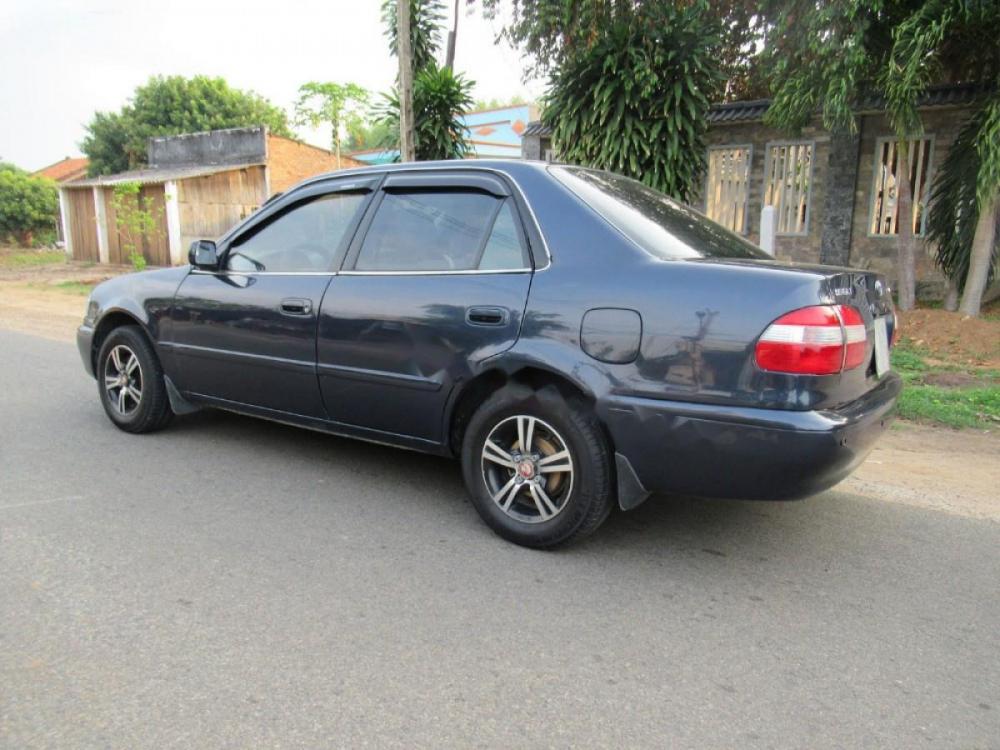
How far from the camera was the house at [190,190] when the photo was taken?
22.8 meters

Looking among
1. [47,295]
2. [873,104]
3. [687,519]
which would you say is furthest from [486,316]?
[47,295]

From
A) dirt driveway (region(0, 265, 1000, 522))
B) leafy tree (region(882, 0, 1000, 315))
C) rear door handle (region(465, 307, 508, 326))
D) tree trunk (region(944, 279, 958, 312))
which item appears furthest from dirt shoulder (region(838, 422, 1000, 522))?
tree trunk (region(944, 279, 958, 312))

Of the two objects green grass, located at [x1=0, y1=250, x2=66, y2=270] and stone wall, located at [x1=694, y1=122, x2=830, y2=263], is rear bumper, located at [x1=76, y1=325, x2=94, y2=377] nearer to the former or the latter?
stone wall, located at [x1=694, y1=122, x2=830, y2=263]

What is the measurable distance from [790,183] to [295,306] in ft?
42.7

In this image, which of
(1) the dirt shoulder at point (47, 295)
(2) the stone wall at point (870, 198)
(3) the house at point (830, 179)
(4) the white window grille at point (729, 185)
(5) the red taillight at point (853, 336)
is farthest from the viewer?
(4) the white window grille at point (729, 185)

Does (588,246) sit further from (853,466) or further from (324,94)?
(324,94)

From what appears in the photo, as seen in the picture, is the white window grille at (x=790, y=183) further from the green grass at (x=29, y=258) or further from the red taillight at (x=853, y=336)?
the green grass at (x=29, y=258)

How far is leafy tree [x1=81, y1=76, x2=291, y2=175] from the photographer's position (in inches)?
1561

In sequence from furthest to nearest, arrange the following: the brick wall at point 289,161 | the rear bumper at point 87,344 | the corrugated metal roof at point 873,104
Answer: the brick wall at point 289,161
the corrugated metal roof at point 873,104
the rear bumper at point 87,344

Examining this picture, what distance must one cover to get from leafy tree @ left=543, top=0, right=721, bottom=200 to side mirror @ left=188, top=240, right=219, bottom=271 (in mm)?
6849

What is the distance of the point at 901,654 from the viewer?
271 centimetres

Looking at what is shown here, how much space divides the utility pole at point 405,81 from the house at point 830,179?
18.0 feet

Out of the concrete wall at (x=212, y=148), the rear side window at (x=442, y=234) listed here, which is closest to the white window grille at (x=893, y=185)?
the rear side window at (x=442, y=234)

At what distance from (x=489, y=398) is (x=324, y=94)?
165 ft
